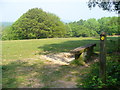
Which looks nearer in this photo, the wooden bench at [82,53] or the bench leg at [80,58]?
the wooden bench at [82,53]

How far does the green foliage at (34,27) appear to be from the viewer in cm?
3618

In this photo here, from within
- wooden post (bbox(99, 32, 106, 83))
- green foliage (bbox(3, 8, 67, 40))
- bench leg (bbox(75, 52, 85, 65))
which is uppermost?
green foliage (bbox(3, 8, 67, 40))

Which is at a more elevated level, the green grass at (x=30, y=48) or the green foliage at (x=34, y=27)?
the green foliage at (x=34, y=27)

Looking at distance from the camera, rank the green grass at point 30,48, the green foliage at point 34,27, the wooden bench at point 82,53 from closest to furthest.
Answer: the wooden bench at point 82,53 < the green grass at point 30,48 < the green foliage at point 34,27

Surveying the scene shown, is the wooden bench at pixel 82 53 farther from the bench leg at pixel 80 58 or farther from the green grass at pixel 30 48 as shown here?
the green grass at pixel 30 48

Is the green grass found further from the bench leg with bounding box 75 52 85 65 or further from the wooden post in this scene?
the wooden post

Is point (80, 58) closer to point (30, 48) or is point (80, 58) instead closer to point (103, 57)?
point (103, 57)

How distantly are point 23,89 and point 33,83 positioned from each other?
15.2 inches

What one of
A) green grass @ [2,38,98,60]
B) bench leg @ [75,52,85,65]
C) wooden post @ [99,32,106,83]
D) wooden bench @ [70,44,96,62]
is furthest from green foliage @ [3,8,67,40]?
wooden post @ [99,32,106,83]

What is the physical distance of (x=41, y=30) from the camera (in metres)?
36.2

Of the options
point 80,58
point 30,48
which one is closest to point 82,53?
point 80,58

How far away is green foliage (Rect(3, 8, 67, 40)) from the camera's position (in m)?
36.2

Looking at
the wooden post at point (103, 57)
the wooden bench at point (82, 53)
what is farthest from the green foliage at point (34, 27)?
the wooden post at point (103, 57)

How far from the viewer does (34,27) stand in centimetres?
3647
